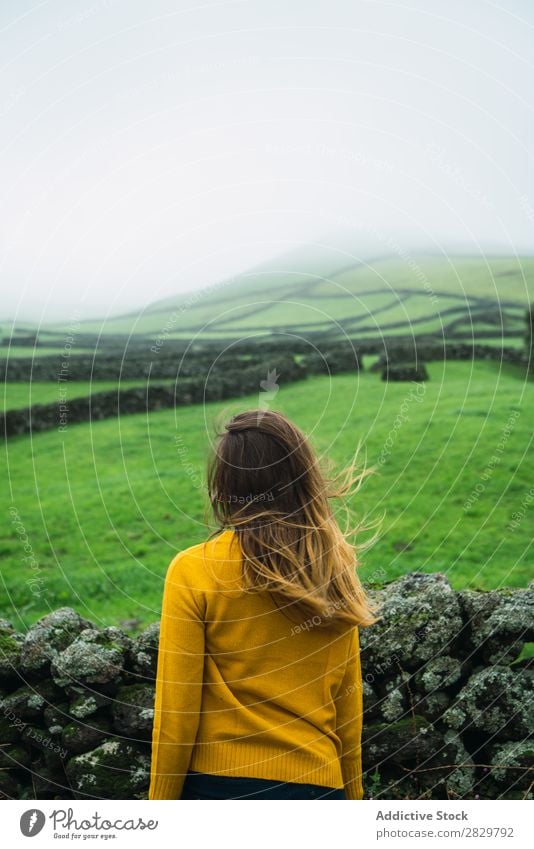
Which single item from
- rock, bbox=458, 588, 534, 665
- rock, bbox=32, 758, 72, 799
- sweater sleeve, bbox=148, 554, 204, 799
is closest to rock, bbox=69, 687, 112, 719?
rock, bbox=32, 758, 72, 799

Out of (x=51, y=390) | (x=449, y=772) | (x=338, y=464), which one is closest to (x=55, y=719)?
(x=449, y=772)

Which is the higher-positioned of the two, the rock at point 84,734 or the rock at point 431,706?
the rock at point 431,706

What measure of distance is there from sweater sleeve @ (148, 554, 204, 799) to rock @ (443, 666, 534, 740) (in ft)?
4.68

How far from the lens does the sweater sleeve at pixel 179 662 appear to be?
90.1 inches

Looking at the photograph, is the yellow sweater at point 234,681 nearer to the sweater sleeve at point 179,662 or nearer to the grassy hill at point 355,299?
the sweater sleeve at point 179,662

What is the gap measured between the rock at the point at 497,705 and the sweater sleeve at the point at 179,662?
1.43 m

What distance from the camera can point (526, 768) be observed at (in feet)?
10.9

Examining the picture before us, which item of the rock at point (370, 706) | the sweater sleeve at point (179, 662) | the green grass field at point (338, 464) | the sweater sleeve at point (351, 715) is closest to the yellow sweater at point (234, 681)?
the sweater sleeve at point (179, 662)

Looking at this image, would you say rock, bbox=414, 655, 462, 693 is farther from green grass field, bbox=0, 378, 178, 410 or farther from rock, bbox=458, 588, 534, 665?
green grass field, bbox=0, 378, 178, 410

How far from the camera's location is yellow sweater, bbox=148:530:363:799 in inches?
91.3

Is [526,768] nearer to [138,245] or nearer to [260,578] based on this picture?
[260,578]

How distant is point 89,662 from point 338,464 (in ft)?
11.1

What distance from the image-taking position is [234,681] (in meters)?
2.39

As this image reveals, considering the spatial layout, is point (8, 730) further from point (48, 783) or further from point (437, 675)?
point (437, 675)
